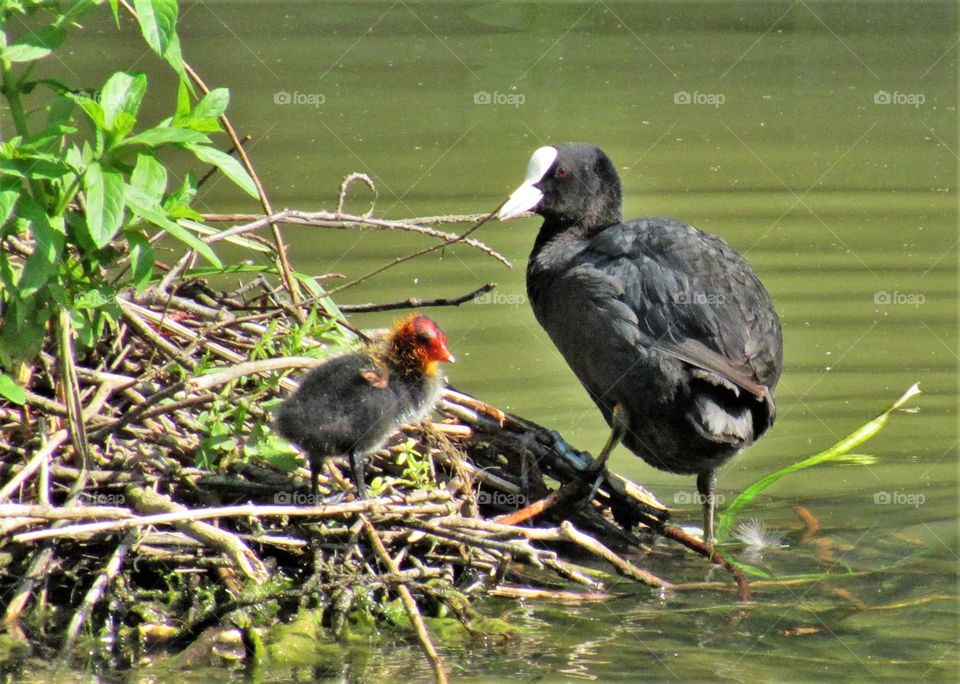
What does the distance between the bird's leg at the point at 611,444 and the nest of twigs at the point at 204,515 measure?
125 millimetres

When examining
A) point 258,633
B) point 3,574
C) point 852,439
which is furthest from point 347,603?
point 852,439

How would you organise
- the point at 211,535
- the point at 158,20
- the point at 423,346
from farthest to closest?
the point at 423,346, the point at 211,535, the point at 158,20

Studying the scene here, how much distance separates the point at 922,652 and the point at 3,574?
2.33m

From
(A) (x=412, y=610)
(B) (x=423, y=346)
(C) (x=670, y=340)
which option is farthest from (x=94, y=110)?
(C) (x=670, y=340)

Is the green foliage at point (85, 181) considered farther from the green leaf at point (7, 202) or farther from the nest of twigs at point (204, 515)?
the nest of twigs at point (204, 515)

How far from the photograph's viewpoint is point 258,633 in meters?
A: 3.48

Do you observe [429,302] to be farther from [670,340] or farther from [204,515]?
[204,515]

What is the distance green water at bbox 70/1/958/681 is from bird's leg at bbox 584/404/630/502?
0.33 meters

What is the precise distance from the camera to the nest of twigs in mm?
3506

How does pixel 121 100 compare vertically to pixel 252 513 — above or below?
above

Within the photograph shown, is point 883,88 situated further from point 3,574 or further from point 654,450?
point 3,574

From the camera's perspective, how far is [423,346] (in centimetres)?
389

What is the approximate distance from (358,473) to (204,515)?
0.51 m

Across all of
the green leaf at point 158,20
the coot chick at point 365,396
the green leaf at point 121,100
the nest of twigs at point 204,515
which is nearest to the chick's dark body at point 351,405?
the coot chick at point 365,396
